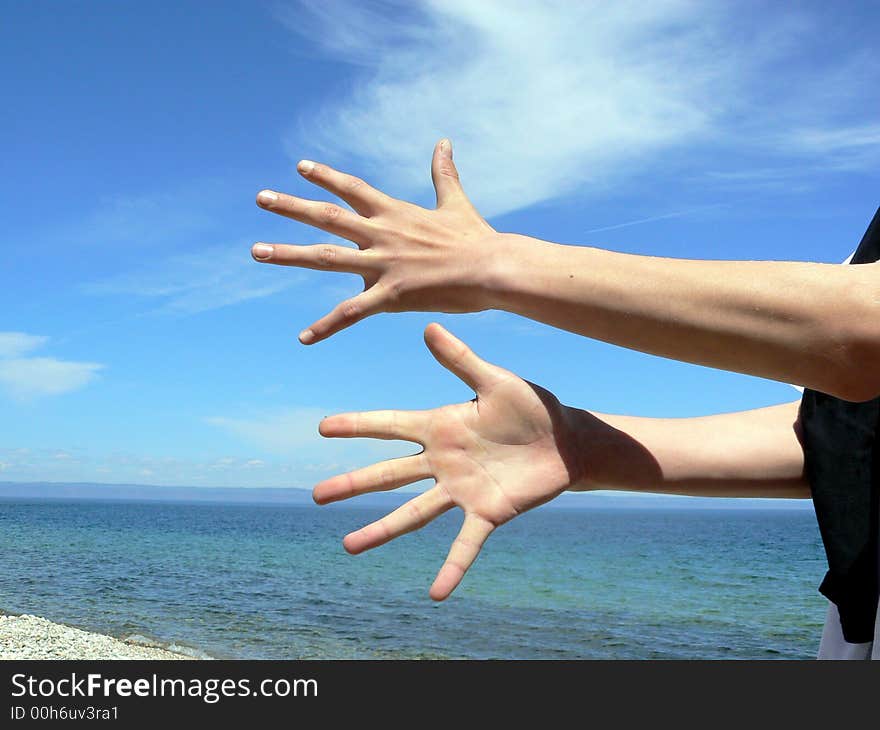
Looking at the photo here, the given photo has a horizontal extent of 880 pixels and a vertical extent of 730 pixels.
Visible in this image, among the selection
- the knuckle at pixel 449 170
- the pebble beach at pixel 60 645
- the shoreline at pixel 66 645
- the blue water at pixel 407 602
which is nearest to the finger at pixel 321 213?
the knuckle at pixel 449 170

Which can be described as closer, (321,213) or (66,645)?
(321,213)

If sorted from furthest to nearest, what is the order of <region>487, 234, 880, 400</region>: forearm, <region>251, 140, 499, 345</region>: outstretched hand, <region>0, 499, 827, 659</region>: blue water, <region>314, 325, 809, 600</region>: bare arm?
1. <region>0, 499, 827, 659</region>: blue water
2. <region>314, 325, 809, 600</region>: bare arm
3. <region>251, 140, 499, 345</region>: outstretched hand
4. <region>487, 234, 880, 400</region>: forearm

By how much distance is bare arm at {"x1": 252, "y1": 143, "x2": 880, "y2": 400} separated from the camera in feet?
4.01

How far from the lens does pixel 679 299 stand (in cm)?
123

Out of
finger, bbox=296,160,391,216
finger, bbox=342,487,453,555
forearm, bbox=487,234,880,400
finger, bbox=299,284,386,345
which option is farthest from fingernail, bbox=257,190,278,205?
finger, bbox=342,487,453,555

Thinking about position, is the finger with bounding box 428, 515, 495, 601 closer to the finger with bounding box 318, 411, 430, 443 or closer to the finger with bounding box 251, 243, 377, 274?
the finger with bounding box 318, 411, 430, 443

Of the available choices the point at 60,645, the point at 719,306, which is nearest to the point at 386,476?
the point at 719,306

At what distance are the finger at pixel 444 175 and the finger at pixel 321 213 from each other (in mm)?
176

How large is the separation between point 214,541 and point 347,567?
2528 centimetres

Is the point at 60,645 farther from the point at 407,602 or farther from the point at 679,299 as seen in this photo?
the point at 679,299

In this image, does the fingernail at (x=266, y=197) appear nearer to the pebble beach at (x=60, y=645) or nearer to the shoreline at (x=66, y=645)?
the shoreline at (x=66, y=645)

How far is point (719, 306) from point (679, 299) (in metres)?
0.06
